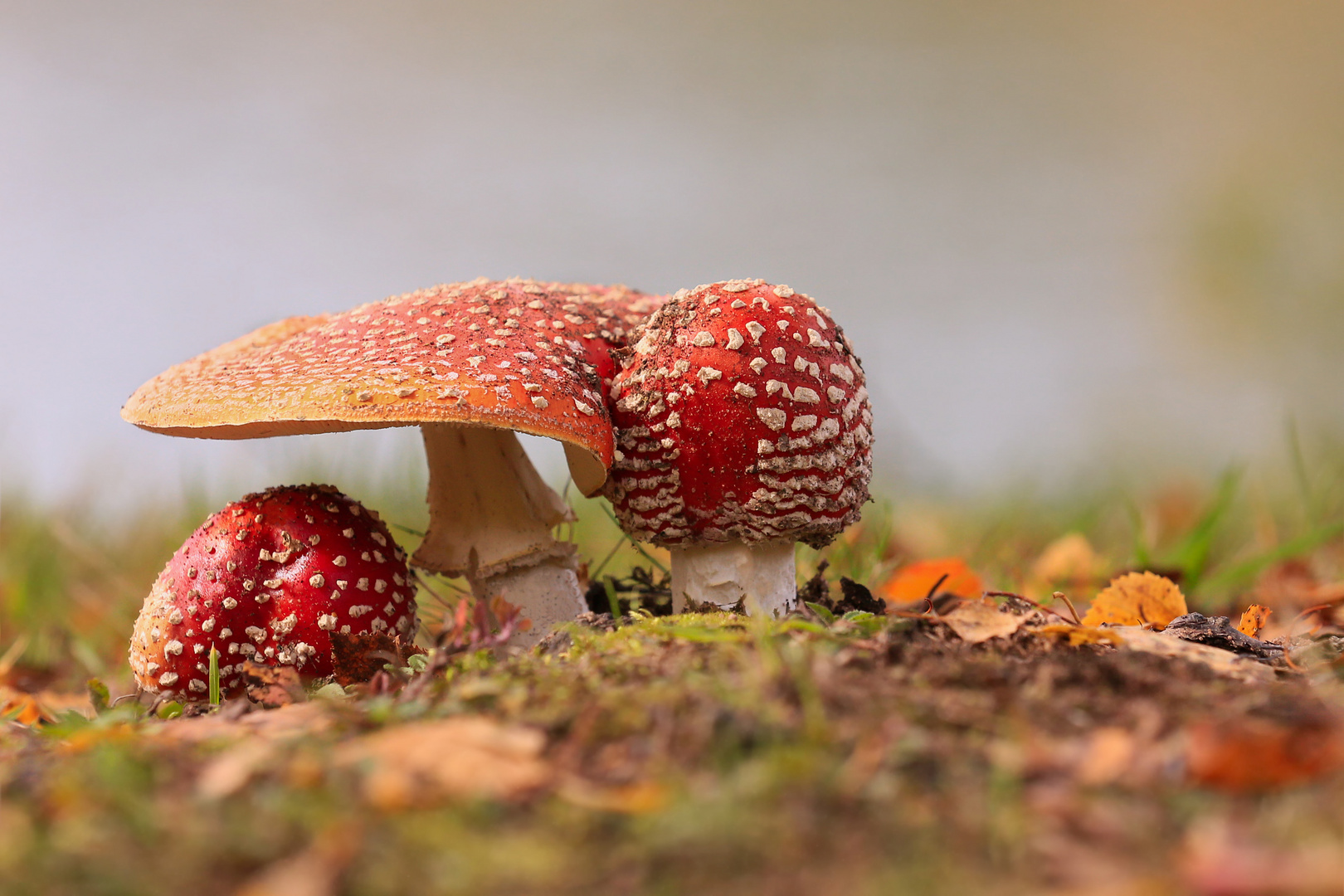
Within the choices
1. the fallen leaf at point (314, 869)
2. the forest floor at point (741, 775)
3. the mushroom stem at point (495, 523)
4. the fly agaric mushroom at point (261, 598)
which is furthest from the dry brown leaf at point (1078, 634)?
the fly agaric mushroom at point (261, 598)

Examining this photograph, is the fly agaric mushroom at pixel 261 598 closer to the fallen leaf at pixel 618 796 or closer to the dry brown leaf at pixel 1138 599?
the fallen leaf at pixel 618 796

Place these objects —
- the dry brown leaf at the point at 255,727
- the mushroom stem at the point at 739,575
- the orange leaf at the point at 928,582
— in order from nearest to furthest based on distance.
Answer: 1. the dry brown leaf at the point at 255,727
2. the mushroom stem at the point at 739,575
3. the orange leaf at the point at 928,582

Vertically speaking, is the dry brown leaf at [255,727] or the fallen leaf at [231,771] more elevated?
the fallen leaf at [231,771]

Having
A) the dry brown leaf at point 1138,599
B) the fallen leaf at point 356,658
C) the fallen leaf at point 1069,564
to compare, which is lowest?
the fallen leaf at point 1069,564

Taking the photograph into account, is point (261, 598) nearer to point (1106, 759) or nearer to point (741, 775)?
point (741, 775)

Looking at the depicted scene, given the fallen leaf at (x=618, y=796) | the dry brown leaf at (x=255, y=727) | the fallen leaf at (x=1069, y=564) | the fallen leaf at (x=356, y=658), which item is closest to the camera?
the fallen leaf at (x=618, y=796)

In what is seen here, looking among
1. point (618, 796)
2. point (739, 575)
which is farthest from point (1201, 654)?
point (618, 796)

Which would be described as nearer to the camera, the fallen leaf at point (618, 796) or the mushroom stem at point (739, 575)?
the fallen leaf at point (618, 796)

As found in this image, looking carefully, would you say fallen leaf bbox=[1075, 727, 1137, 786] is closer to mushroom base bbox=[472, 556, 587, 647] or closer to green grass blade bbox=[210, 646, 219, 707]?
mushroom base bbox=[472, 556, 587, 647]
